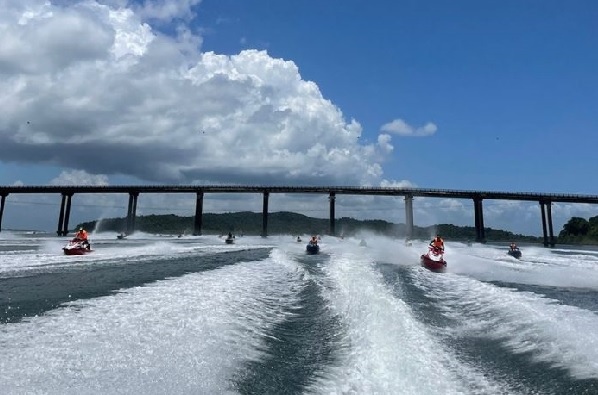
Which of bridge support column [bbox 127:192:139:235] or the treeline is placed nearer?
bridge support column [bbox 127:192:139:235]

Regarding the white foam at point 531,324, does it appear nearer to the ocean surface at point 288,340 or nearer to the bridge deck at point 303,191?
the ocean surface at point 288,340

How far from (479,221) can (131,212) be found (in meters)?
86.5

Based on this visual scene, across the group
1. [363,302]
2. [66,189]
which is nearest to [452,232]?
[66,189]

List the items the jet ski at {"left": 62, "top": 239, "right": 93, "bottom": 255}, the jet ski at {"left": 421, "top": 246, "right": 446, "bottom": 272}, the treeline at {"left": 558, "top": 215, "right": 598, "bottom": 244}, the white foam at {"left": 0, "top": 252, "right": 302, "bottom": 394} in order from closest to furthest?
the white foam at {"left": 0, "top": 252, "right": 302, "bottom": 394} < the jet ski at {"left": 421, "top": 246, "right": 446, "bottom": 272} < the jet ski at {"left": 62, "top": 239, "right": 93, "bottom": 255} < the treeline at {"left": 558, "top": 215, "right": 598, "bottom": 244}

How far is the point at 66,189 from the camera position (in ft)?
396

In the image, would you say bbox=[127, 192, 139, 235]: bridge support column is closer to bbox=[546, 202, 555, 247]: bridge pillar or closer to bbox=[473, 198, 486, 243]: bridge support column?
bbox=[473, 198, 486, 243]: bridge support column

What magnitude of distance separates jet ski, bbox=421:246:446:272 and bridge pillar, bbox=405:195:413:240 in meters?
74.7

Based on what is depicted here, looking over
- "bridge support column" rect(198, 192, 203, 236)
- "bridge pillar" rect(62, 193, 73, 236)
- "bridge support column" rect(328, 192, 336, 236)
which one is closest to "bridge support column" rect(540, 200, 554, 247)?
"bridge support column" rect(328, 192, 336, 236)

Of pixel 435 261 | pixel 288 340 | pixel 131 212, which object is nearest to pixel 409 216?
pixel 131 212

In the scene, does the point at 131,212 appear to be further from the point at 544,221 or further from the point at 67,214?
the point at 544,221

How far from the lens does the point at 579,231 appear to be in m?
145

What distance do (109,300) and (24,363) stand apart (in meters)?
6.23

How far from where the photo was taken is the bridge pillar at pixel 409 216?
Answer: 106544mm

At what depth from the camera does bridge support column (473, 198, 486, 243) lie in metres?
108
